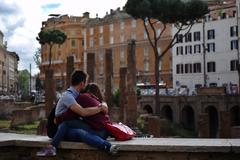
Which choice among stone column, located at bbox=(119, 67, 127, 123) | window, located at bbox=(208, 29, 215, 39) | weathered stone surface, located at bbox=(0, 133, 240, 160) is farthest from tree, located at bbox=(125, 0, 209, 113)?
weathered stone surface, located at bbox=(0, 133, 240, 160)

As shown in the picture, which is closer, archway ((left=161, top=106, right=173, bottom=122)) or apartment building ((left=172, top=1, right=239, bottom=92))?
archway ((left=161, top=106, right=173, bottom=122))

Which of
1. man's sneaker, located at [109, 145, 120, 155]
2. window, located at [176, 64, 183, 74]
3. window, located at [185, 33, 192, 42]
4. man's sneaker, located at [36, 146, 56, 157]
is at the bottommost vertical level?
man's sneaker, located at [36, 146, 56, 157]

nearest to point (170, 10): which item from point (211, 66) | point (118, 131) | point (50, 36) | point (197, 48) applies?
point (197, 48)

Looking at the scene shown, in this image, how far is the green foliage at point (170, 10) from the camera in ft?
168

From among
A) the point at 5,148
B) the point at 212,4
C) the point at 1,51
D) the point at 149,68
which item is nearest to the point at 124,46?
the point at 149,68

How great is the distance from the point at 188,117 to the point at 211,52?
14561mm

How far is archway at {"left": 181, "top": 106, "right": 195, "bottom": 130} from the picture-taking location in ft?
194

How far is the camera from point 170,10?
52344 mm

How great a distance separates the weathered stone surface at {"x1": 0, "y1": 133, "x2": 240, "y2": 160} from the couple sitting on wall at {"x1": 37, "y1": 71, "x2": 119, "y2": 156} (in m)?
0.14

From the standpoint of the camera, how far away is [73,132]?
8.13 m

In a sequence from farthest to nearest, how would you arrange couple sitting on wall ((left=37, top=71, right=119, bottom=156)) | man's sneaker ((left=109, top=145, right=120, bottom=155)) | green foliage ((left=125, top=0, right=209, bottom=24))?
green foliage ((left=125, top=0, right=209, bottom=24)) → couple sitting on wall ((left=37, top=71, right=119, bottom=156)) → man's sneaker ((left=109, top=145, right=120, bottom=155))

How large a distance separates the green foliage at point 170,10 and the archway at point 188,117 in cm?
1097

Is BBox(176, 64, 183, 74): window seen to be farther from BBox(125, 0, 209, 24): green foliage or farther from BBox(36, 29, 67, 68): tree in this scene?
BBox(125, 0, 209, 24): green foliage

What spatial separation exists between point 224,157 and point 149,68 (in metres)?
76.6
